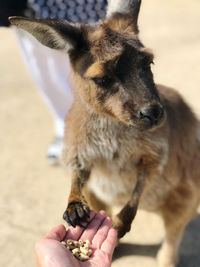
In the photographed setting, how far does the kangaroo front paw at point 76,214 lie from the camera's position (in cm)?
232

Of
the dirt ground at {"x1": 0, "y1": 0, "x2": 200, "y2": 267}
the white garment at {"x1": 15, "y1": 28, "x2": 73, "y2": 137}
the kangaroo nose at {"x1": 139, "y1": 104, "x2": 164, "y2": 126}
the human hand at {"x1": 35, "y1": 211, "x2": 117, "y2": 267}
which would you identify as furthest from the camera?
the white garment at {"x1": 15, "y1": 28, "x2": 73, "y2": 137}

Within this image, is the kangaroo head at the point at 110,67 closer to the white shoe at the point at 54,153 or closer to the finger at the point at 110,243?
the finger at the point at 110,243

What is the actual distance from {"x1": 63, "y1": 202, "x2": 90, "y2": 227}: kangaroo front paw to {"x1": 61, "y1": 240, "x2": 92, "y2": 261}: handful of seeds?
95mm

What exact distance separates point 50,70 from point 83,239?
6.39ft

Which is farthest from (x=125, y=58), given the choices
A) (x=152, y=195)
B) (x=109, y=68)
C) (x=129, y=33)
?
(x=152, y=195)

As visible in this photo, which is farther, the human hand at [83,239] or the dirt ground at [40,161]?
the dirt ground at [40,161]

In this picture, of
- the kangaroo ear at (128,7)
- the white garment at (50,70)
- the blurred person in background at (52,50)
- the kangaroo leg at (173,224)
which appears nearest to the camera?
the kangaroo ear at (128,7)

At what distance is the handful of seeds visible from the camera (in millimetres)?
2227

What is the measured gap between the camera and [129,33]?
2473 millimetres

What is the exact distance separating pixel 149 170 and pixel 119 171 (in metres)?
Result: 0.18

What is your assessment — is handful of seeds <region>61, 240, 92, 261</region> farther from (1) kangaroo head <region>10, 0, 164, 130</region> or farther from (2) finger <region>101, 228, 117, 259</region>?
(1) kangaroo head <region>10, 0, 164, 130</region>

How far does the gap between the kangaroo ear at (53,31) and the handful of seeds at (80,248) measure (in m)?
1.06

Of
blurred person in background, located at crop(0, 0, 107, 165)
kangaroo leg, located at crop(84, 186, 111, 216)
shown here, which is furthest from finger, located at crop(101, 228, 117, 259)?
blurred person in background, located at crop(0, 0, 107, 165)

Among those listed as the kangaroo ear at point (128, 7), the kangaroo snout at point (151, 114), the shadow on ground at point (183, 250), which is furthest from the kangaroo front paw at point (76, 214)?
the kangaroo ear at point (128, 7)
